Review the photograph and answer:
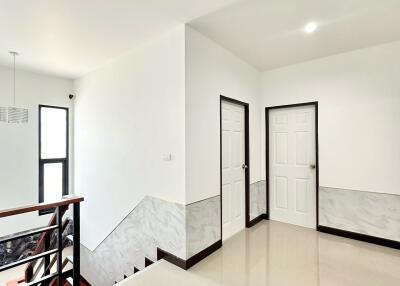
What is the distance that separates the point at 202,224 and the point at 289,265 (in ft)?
3.48

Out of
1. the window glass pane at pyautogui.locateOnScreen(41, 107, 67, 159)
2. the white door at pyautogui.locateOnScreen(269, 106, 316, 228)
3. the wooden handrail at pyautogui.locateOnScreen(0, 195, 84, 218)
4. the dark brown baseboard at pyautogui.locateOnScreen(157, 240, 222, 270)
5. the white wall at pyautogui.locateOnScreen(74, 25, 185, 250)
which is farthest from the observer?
the window glass pane at pyautogui.locateOnScreen(41, 107, 67, 159)

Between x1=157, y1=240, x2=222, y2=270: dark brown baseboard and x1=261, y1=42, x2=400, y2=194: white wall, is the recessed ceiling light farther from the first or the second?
x1=157, y1=240, x2=222, y2=270: dark brown baseboard

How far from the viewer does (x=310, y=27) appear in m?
2.46

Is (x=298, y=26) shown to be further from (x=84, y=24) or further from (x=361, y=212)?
(x=361, y=212)

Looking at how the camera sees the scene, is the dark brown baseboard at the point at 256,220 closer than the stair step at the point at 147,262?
No

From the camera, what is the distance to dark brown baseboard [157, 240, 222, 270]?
2.40m

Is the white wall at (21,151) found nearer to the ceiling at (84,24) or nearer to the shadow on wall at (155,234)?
the ceiling at (84,24)

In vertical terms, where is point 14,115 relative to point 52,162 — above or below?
above

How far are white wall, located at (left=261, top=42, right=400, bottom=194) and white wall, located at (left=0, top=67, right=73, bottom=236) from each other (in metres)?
4.60

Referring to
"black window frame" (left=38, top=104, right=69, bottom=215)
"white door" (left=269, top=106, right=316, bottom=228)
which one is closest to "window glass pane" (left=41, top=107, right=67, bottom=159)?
"black window frame" (left=38, top=104, right=69, bottom=215)

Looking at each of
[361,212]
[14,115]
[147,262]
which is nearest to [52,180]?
[14,115]

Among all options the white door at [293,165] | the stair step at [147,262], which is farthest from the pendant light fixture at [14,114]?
the white door at [293,165]

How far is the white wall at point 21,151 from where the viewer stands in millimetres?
3639

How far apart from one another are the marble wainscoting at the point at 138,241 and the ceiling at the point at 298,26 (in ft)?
6.85
